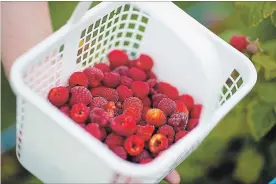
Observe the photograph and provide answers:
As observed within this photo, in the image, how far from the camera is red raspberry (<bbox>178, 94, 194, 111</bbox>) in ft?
4.09

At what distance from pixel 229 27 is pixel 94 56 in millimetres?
491

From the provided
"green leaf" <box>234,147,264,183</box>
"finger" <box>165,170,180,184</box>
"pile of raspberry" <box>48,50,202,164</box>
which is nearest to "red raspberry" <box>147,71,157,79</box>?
"pile of raspberry" <box>48,50,202,164</box>

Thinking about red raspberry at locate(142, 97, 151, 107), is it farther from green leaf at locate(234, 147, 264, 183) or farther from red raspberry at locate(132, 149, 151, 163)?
green leaf at locate(234, 147, 264, 183)

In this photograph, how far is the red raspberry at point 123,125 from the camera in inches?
41.9

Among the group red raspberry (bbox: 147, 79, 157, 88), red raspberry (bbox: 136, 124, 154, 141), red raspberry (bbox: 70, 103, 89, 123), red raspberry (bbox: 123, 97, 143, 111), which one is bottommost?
red raspberry (bbox: 147, 79, 157, 88)

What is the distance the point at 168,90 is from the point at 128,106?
133mm

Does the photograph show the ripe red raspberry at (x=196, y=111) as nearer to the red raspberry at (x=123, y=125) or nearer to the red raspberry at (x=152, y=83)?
the red raspberry at (x=152, y=83)

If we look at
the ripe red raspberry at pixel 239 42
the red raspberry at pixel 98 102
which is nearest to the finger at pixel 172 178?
the red raspberry at pixel 98 102

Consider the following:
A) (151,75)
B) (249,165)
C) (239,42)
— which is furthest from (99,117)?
(249,165)

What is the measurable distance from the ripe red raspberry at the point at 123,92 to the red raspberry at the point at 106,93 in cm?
1

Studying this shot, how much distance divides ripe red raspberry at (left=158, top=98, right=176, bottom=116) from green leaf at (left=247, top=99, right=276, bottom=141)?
0.23 meters

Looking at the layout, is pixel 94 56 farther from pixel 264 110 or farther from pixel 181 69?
pixel 264 110

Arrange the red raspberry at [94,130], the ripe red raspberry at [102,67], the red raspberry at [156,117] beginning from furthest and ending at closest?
1. the ripe red raspberry at [102,67]
2. the red raspberry at [156,117]
3. the red raspberry at [94,130]

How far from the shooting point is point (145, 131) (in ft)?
3.61
